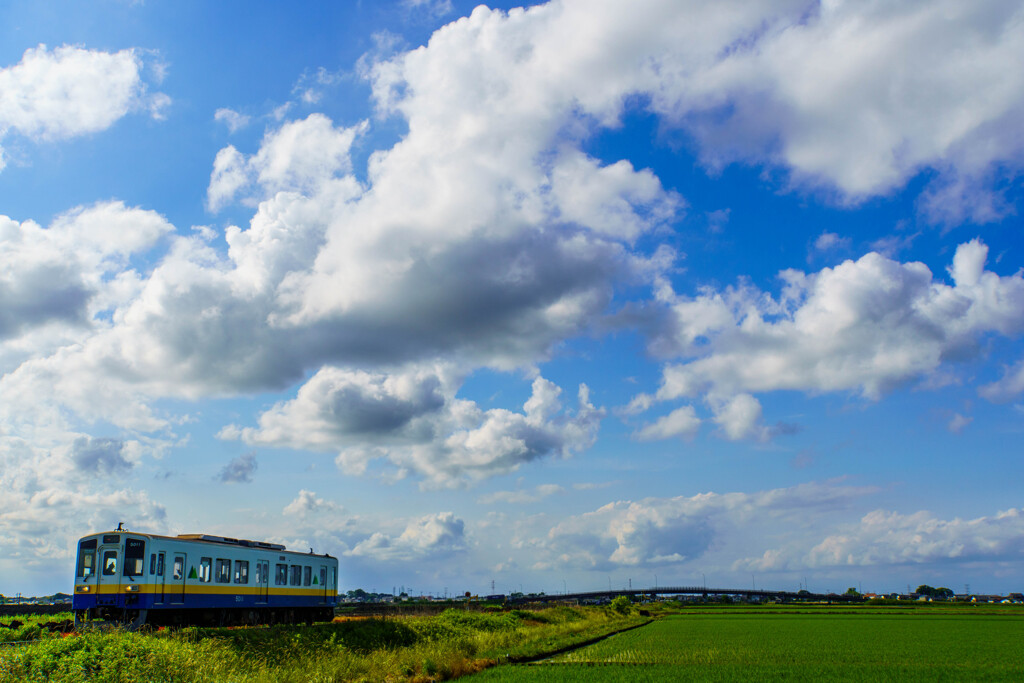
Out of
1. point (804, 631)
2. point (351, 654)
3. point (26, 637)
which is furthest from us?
point (804, 631)

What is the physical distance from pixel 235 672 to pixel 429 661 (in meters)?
8.51

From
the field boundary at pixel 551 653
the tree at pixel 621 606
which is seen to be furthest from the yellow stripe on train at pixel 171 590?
the tree at pixel 621 606

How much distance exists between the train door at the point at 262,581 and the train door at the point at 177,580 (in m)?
5.82

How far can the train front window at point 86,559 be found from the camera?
2908 centimetres

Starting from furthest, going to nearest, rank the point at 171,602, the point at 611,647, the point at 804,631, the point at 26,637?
the point at 804,631
the point at 611,647
the point at 171,602
the point at 26,637

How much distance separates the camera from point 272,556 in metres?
37.0

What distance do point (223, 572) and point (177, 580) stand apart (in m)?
3.26

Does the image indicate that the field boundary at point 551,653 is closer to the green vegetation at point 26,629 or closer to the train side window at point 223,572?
the train side window at point 223,572

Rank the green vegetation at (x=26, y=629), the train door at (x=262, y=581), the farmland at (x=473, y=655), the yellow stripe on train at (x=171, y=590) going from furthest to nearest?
the train door at (x=262, y=581)
the yellow stripe on train at (x=171, y=590)
the green vegetation at (x=26, y=629)
the farmland at (x=473, y=655)

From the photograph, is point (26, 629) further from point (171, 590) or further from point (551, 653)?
point (551, 653)

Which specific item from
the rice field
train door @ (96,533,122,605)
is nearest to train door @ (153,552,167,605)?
train door @ (96,533,122,605)

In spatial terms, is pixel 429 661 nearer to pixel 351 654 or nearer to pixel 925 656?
pixel 351 654

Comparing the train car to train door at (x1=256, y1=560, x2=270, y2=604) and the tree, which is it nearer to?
train door at (x1=256, y1=560, x2=270, y2=604)

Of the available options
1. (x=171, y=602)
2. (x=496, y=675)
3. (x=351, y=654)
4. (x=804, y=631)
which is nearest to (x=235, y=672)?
(x=351, y=654)
